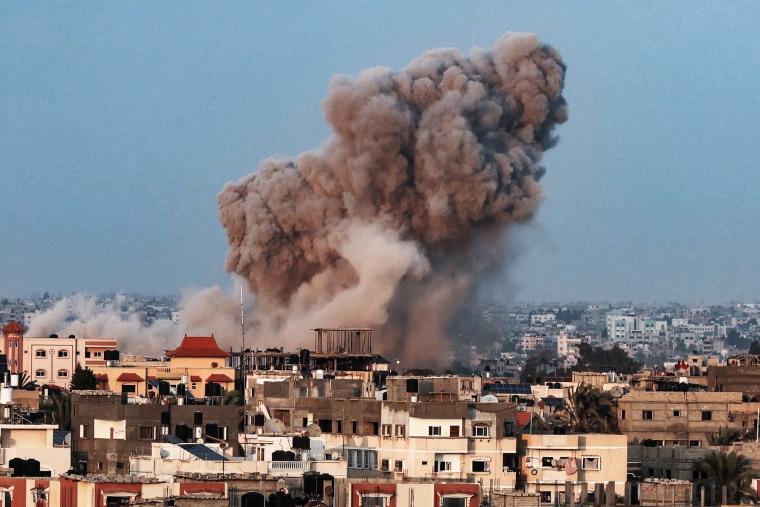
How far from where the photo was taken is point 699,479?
38.0 metres

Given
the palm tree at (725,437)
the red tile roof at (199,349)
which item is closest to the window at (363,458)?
the palm tree at (725,437)

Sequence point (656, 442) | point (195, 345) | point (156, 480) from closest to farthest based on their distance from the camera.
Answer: point (156, 480)
point (656, 442)
point (195, 345)

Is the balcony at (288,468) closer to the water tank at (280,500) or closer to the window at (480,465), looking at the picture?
the water tank at (280,500)

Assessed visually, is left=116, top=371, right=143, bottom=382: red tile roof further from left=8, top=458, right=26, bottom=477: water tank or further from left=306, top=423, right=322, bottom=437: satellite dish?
left=8, top=458, right=26, bottom=477: water tank

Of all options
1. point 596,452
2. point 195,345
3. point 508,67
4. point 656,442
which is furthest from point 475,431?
point 508,67

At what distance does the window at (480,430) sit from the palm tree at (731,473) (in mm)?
3421

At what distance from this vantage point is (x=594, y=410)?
4972 cm

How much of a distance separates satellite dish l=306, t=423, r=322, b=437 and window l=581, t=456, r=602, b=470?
433 centimetres

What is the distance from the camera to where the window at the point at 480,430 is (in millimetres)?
35875

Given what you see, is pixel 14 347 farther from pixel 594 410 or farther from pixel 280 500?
pixel 280 500

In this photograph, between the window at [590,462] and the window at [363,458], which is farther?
the window at [590,462]

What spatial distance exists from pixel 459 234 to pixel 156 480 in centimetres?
6300

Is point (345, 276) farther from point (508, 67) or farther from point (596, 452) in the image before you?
point (596, 452)

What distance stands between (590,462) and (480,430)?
166cm
